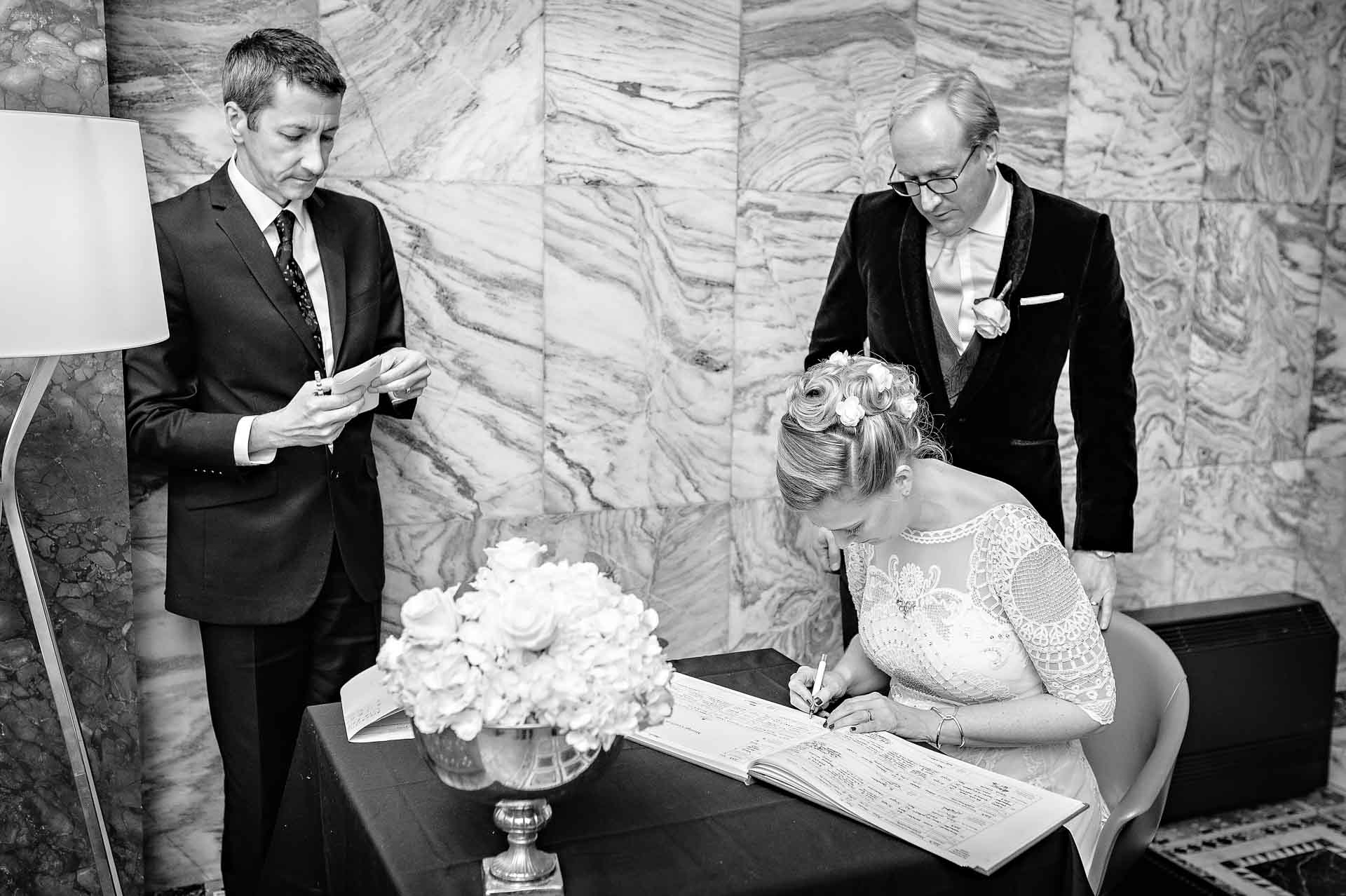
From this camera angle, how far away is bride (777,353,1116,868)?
2082 millimetres

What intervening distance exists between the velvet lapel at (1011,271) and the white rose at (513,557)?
154 cm

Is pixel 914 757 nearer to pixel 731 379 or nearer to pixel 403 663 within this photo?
pixel 403 663

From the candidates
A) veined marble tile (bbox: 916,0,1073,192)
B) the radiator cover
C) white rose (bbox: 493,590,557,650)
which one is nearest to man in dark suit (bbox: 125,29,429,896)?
white rose (bbox: 493,590,557,650)

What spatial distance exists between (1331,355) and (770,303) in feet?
7.48

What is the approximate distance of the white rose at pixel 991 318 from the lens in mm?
2754

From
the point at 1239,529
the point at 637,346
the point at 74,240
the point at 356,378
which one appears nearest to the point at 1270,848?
the point at 1239,529

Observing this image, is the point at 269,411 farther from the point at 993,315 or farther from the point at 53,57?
the point at 993,315

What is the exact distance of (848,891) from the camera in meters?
1.58

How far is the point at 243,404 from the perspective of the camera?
8.80 feet

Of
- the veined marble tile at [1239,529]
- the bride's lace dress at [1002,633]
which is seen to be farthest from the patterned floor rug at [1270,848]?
the bride's lace dress at [1002,633]

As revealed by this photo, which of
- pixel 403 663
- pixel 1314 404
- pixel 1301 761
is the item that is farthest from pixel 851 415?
pixel 1314 404

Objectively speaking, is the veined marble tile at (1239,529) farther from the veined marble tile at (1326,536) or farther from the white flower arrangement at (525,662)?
the white flower arrangement at (525,662)

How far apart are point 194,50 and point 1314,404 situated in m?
3.99

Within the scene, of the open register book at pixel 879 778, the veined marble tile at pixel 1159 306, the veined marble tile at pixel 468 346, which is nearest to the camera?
the open register book at pixel 879 778
